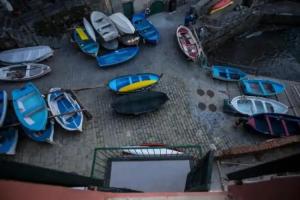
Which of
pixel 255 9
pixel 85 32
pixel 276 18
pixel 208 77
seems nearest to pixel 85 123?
pixel 85 32

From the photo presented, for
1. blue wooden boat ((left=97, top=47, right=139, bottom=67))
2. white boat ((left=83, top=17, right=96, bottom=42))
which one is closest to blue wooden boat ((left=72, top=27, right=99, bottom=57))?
white boat ((left=83, top=17, right=96, bottom=42))

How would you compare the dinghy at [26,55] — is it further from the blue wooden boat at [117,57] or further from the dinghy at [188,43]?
the dinghy at [188,43]

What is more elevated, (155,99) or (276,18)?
(276,18)

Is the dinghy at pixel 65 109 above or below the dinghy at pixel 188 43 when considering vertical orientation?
below

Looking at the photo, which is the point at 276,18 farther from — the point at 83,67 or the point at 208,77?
the point at 83,67

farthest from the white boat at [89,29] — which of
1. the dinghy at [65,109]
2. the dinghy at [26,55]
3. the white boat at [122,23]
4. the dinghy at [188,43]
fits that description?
the dinghy at [188,43]

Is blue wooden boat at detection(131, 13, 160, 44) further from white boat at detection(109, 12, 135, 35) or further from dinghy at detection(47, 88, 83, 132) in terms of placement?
dinghy at detection(47, 88, 83, 132)

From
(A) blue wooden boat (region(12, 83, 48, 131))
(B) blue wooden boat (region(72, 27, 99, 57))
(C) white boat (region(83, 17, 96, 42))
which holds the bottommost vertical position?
(A) blue wooden boat (region(12, 83, 48, 131))
